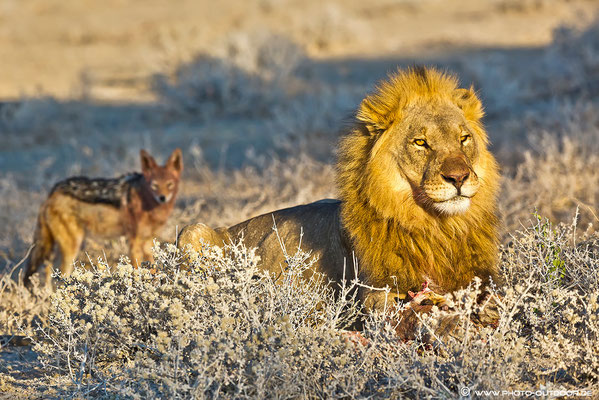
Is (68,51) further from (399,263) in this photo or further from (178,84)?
(399,263)

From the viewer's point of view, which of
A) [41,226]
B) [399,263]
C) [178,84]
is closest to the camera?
[399,263]

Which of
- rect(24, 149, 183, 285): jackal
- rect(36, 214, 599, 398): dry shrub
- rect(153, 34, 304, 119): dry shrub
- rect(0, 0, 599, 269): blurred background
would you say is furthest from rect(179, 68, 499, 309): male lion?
rect(153, 34, 304, 119): dry shrub

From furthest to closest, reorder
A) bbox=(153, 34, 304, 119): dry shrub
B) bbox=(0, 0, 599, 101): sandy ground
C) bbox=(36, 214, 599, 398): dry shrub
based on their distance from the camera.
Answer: bbox=(0, 0, 599, 101): sandy ground → bbox=(153, 34, 304, 119): dry shrub → bbox=(36, 214, 599, 398): dry shrub

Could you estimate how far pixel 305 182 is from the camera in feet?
27.9

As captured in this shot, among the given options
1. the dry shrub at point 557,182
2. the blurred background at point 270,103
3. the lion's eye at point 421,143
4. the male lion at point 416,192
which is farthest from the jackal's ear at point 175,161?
the lion's eye at point 421,143

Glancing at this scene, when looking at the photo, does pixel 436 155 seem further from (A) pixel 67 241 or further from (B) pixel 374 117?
(A) pixel 67 241

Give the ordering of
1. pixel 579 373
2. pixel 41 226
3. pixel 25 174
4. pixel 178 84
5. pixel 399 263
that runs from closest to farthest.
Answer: pixel 579 373, pixel 399 263, pixel 41 226, pixel 25 174, pixel 178 84

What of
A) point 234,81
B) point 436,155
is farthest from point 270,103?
point 436,155

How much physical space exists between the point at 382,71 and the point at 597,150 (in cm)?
691

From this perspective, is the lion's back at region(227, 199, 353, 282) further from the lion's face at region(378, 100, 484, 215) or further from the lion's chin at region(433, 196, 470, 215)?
the lion's chin at region(433, 196, 470, 215)

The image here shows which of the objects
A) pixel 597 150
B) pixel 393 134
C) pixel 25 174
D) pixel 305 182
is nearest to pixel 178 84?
pixel 25 174

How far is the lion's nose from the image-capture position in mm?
4133

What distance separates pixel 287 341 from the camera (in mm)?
3662

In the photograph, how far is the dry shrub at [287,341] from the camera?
3576mm
